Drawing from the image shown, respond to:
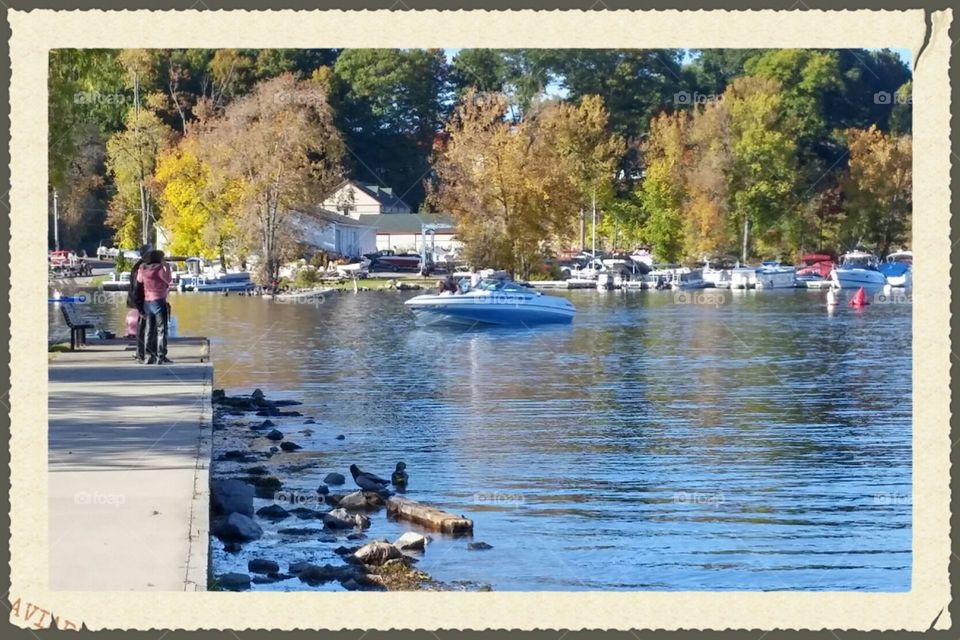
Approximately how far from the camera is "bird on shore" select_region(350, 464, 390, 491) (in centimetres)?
1992

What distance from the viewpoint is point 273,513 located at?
18.0 meters

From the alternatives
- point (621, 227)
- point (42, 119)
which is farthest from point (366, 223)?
point (42, 119)

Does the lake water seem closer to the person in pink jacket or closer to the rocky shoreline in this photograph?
the rocky shoreline

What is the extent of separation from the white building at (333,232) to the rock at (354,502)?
66921 mm

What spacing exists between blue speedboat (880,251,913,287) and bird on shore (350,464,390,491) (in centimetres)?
6744

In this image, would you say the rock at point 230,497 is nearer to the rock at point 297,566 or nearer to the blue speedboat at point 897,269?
the rock at point 297,566

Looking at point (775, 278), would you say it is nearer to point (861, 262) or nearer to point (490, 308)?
point (861, 262)

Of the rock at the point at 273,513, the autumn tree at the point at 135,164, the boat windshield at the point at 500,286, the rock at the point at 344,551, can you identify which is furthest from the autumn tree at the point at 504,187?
the rock at the point at 344,551

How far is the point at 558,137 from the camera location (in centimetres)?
9794

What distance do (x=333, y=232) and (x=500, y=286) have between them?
44.8m

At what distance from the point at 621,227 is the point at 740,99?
13909 millimetres

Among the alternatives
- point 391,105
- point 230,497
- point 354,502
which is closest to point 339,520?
point 354,502

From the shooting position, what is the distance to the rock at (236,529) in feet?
53.6

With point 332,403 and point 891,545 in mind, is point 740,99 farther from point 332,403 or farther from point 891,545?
point 891,545
